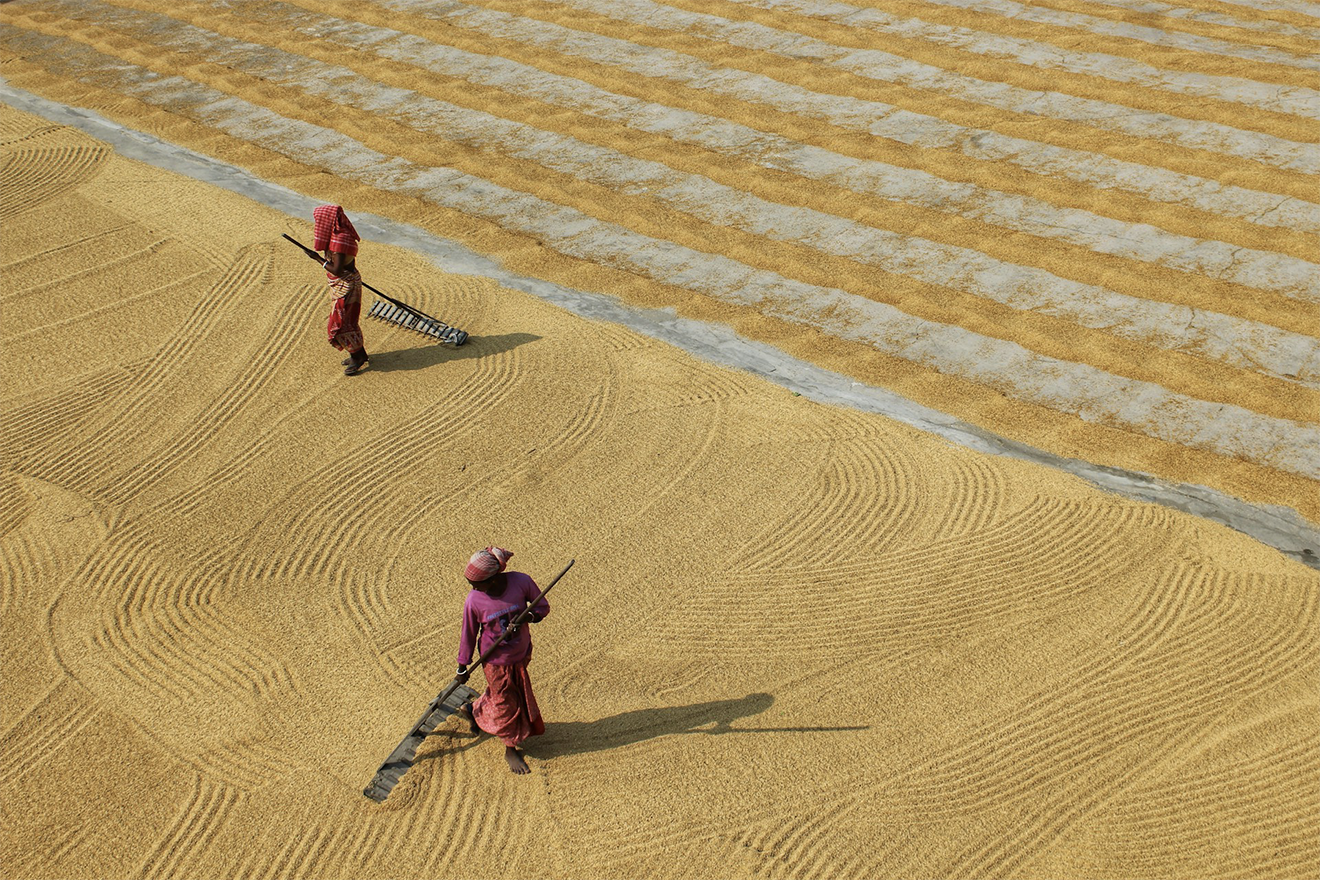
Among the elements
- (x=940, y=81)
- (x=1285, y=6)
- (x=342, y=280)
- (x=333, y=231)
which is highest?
(x=1285, y=6)

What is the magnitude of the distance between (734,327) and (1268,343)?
4.89 m

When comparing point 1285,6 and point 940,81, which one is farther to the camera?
point 1285,6

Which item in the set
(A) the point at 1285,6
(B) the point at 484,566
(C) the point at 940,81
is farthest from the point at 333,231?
(A) the point at 1285,6

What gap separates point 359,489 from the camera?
7688mm

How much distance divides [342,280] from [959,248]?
6.36 meters

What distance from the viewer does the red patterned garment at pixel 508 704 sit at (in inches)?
213

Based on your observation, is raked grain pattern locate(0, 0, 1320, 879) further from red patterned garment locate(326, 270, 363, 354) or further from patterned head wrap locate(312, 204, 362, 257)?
patterned head wrap locate(312, 204, 362, 257)

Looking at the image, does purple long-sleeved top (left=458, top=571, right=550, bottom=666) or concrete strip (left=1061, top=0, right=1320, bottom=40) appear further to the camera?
concrete strip (left=1061, top=0, right=1320, bottom=40)

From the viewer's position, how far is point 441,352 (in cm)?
936

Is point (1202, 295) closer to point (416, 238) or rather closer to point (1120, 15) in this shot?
point (1120, 15)

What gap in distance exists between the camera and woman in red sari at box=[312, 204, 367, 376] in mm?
8641

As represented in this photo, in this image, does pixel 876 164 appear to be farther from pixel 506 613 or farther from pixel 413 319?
pixel 506 613

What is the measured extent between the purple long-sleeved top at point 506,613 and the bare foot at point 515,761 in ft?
1.81

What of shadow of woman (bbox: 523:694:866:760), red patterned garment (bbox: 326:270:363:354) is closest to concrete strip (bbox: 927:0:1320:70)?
red patterned garment (bbox: 326:270:363:354)
